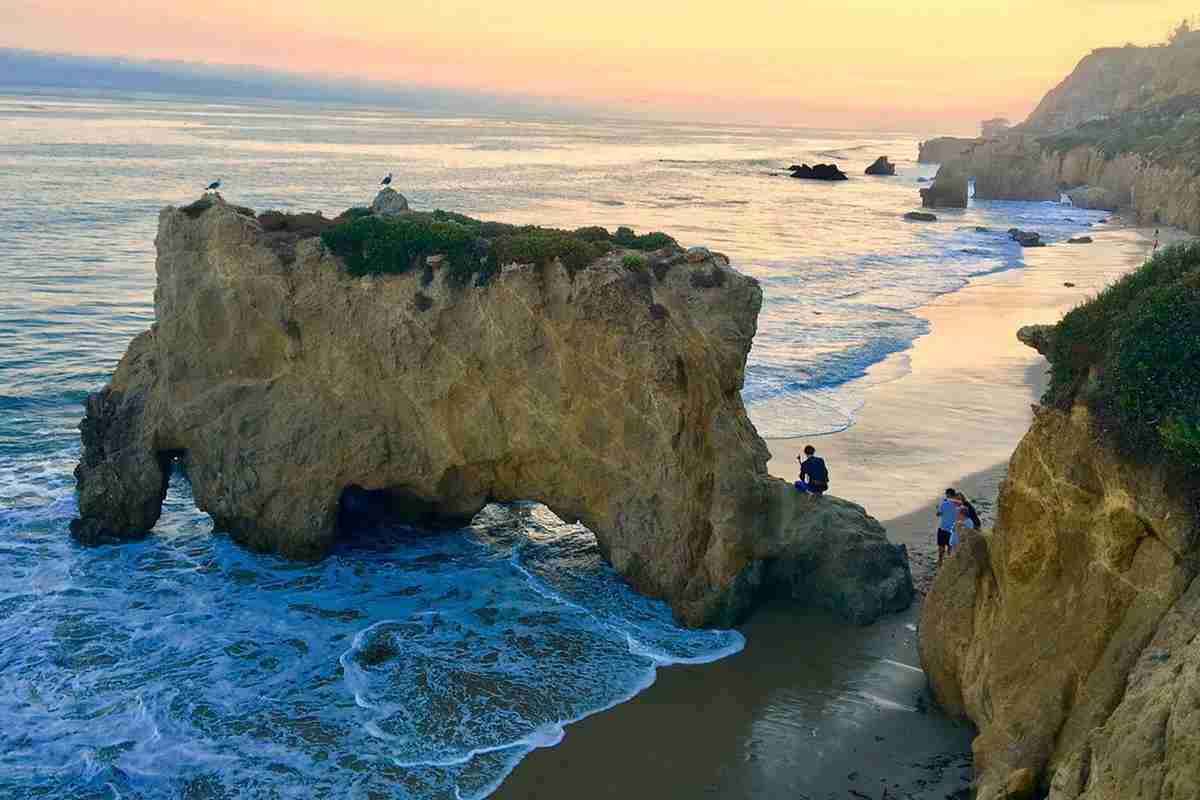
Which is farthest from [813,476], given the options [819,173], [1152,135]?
[819,173]

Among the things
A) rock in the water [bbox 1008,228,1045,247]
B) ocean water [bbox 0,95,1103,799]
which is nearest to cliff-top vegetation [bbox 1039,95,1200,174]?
rock in the water [bbox 1008,228,1045,247]

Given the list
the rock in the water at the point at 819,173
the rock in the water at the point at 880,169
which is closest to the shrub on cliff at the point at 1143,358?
the rock in the water at the point at 819,173

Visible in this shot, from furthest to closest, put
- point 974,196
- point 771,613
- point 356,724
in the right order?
point 974,196
point 771,613
point 356,724

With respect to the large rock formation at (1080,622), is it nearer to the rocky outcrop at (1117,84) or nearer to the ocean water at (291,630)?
the ocean water at (291,630)

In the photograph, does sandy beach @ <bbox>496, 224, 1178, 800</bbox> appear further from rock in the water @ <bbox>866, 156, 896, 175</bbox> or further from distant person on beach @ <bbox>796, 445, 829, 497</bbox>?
rock in the water @ <bbox>866, 156, 896, 175</bbox>

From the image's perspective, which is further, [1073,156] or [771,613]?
[1073,156]

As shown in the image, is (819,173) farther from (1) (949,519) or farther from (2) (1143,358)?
(2) (1143,358)

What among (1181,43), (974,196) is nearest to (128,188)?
(974,196)

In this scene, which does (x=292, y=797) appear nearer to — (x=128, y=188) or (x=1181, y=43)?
(x=128, y=188)
